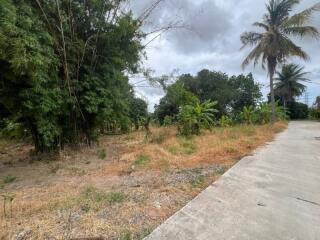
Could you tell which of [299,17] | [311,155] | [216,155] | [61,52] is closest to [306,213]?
[216,155]

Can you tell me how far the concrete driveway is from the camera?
3.36 m

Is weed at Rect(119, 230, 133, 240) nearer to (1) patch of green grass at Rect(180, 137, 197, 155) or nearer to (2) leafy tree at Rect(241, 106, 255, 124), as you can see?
(1) patch of green grass at Rect(180, 137, 197, 155)

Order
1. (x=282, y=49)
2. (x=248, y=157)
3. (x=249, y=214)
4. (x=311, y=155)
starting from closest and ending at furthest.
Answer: (x=249, y=214) → (x=248, y=157) → (x=311, y=155) → (x=282, y=49)

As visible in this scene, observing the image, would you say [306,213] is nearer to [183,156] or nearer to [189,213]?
Answer: [189,213]

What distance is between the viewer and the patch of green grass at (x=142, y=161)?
7.34 meters

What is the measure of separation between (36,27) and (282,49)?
1668 cm

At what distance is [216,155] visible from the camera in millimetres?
7953

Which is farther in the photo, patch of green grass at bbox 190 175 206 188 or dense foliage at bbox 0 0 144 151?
dense foliage at bbox 0 0 144 151

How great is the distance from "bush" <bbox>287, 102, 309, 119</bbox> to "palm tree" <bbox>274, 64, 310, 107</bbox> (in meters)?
0.89

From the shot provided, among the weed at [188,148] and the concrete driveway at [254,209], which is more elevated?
the weed at [188,148]

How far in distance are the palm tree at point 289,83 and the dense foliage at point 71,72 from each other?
36.7 m

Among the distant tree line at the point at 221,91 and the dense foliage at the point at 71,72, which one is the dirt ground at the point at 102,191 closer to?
the dense foliage at the point at 71,72

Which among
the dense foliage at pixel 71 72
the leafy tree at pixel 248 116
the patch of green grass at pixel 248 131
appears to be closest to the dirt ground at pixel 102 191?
the dense foliage at pixel 71 72

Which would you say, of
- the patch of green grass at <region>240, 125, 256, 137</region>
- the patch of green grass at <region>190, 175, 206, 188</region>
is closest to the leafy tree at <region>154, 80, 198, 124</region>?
the patch of green grass at <region>240, 125, 256, 137</region>
